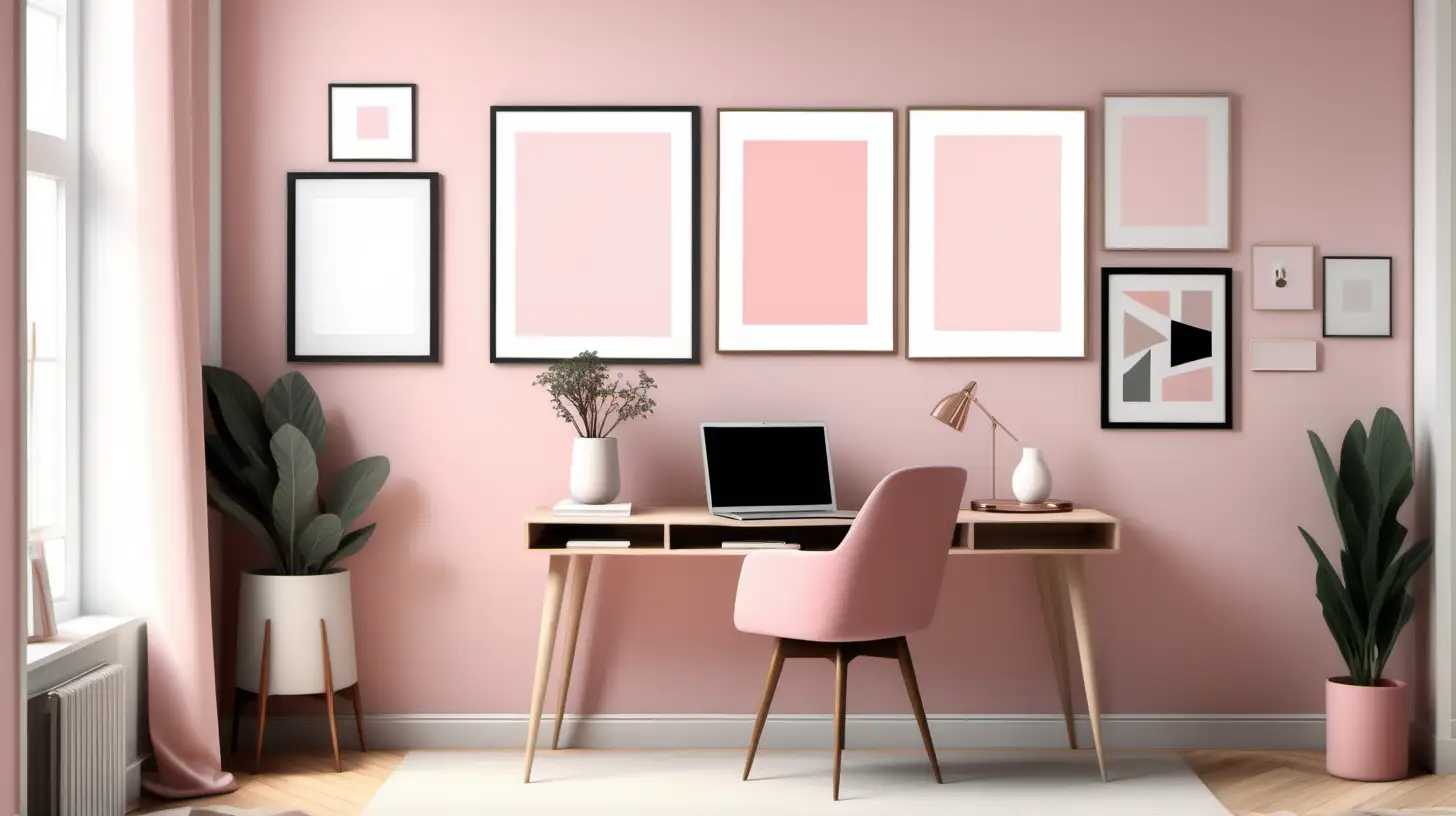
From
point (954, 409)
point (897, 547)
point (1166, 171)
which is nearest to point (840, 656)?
point (897, 547)

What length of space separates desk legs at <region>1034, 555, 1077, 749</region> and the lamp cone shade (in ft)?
1.69

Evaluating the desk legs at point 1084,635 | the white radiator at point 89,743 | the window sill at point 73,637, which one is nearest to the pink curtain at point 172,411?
the window sill at point 73,637

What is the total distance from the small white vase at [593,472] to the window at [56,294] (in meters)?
1.32

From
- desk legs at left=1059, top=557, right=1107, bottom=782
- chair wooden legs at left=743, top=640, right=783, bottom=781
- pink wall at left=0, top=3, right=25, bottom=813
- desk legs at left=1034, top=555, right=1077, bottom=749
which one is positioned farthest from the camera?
desk legs at left=1034, top=555, right=1077, bottom=749

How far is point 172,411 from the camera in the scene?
3.03 meters

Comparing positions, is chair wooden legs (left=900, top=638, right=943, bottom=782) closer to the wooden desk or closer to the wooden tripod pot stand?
the wooden desk

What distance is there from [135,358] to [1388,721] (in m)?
3.59

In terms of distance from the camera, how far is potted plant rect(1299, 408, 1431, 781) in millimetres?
3289

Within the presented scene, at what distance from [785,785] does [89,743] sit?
5.73ft

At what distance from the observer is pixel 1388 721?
3.28 metres

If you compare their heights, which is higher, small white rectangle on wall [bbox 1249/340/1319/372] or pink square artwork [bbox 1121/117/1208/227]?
pink square artwork [bbox 1121/117/1208/227]

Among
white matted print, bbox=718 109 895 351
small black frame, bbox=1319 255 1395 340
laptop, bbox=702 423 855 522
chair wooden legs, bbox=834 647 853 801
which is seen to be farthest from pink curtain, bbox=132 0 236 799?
small black frame, bbox=1319 255 1395 340

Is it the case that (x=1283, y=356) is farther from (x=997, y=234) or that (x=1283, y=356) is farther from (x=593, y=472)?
(x=593, y=472)

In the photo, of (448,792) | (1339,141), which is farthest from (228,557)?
(1339,141)
